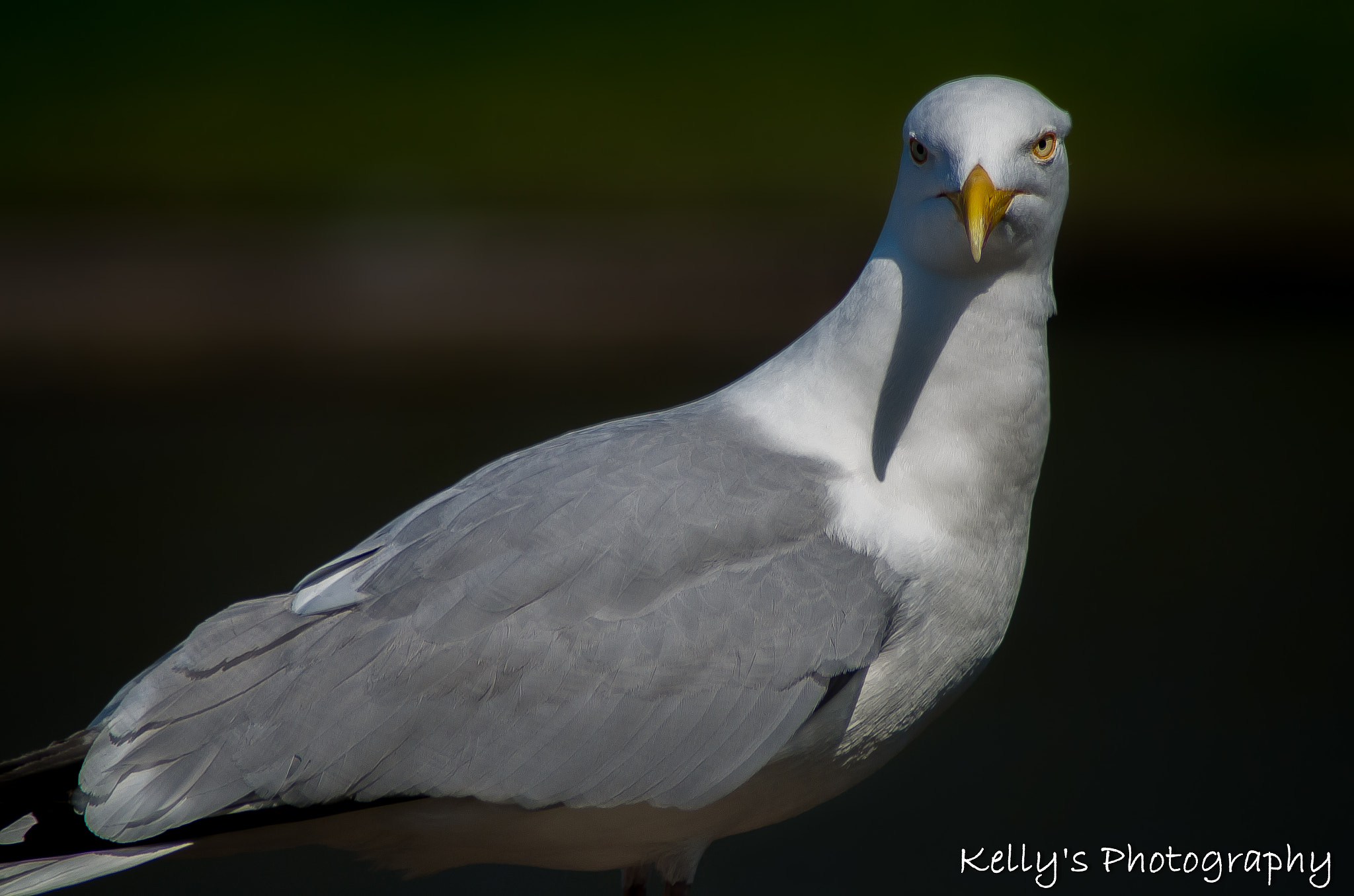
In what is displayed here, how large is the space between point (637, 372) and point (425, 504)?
277 centimetres

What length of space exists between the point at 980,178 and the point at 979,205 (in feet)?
0.08

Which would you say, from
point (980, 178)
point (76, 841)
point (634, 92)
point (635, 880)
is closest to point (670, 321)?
point (634, 92)

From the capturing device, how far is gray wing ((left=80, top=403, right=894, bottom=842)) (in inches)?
47.8

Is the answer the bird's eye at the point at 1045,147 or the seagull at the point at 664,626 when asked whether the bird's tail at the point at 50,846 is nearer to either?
the seagull at the point at 664,626

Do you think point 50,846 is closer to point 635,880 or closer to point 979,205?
point 635,880

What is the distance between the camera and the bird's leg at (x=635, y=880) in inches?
60.3

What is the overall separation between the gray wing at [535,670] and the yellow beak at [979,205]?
0.98ft

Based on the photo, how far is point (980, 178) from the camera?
1.20 meters

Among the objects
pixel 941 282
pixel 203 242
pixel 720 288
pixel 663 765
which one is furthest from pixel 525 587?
pixel 203 242

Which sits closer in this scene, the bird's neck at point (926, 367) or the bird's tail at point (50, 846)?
the bird's tail at point (50, 846)

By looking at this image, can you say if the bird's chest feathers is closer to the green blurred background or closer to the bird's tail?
the bird's tail

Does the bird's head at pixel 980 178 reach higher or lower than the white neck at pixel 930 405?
higher

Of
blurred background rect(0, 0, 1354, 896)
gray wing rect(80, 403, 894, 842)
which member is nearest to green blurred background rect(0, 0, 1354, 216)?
blurred background rect(0, 0, 1354, 896)

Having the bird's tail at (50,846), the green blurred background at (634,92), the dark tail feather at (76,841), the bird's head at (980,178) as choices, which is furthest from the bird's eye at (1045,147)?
the green blurred background at (634,92)
